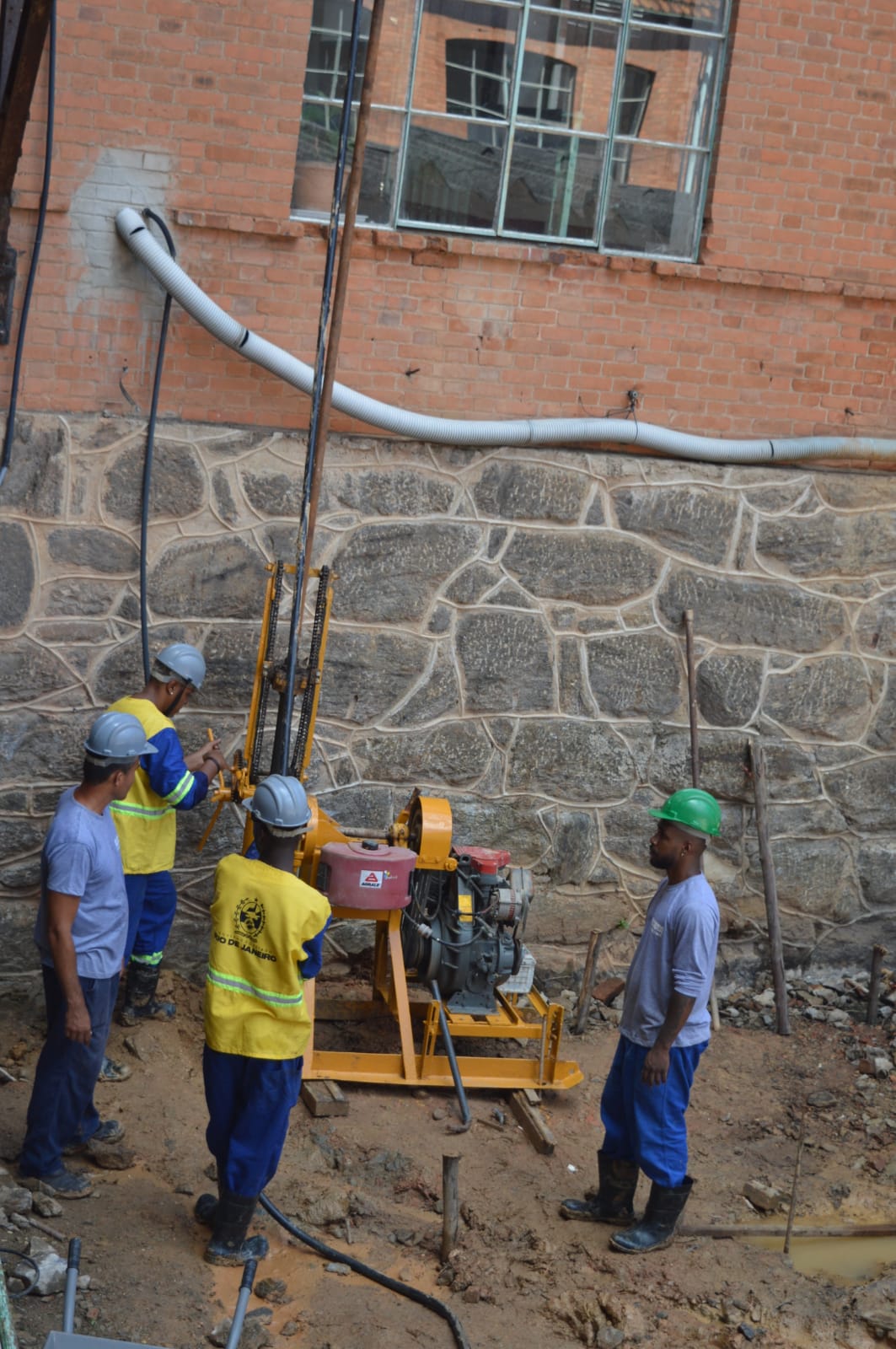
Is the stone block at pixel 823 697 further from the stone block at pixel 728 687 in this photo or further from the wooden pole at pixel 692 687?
the wooden pole at pixel 692 687

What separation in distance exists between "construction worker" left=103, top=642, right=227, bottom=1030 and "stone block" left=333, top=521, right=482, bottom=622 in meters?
1.03

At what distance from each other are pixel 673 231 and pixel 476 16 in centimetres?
161

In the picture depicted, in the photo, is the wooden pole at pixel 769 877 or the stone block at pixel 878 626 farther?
the stone block at pixel 878 626

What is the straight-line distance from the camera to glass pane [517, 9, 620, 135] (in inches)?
303

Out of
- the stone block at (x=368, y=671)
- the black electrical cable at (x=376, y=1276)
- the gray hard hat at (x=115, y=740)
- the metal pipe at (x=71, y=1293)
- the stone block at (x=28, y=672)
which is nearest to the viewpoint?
the metal pipe at (x=71, y=1293)

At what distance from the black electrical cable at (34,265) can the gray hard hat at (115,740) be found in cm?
211

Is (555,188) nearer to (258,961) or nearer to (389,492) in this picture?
(389,492)

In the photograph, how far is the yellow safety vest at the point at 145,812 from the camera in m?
6.46

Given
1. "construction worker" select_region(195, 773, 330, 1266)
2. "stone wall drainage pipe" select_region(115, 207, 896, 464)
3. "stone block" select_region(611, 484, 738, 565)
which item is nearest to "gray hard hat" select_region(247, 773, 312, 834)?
"construction worker" select_region(195, 773, 330, 1266)

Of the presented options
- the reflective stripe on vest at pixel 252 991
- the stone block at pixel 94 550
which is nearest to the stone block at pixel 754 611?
the stone block at pixel 94 550

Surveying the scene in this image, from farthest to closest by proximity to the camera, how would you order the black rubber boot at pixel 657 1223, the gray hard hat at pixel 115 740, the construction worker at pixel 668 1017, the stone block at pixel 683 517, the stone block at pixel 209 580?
the stone block at pixel 683 517 < the stone block at pixel 209 580 < the black rubber boot at pixel 657 1223 < the construction worker at pixel 668 1017 < the gray hard hat at pixel 115 740

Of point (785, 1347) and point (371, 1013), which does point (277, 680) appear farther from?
point (785, 1347)

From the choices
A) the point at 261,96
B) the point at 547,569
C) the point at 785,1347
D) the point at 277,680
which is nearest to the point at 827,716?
the point at 547,569

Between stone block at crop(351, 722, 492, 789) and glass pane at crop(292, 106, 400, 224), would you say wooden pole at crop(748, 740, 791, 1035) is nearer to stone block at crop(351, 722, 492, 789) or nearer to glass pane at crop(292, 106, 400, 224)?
stone block at crop(351, 722, 492, 789)
